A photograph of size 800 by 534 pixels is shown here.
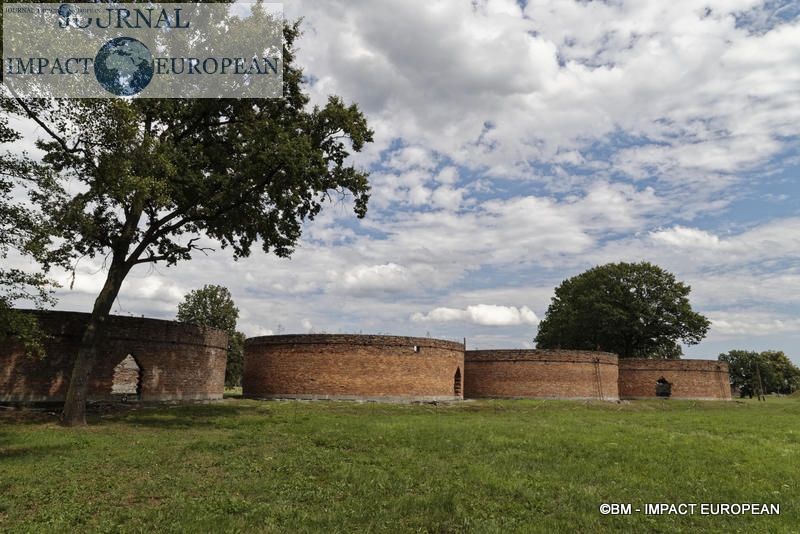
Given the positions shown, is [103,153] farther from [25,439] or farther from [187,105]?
[25,439]

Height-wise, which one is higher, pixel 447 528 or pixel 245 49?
pixel 245 49

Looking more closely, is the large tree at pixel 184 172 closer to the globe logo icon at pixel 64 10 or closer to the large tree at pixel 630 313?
the globe logo icon at pixel 64 10

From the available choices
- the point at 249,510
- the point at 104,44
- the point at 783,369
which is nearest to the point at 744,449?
the point at 249,510

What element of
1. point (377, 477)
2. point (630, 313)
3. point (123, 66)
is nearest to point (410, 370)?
point (377, 477)

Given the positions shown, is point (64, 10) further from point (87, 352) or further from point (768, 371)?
point (768, 371)

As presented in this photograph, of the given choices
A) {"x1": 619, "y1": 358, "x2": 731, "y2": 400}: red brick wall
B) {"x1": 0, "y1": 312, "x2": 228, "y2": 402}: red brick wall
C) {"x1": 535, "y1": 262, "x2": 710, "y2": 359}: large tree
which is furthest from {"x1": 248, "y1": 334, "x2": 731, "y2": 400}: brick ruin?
{"x1": 535, "y1": 262, "x2": 710, "y2": 359}: large tree

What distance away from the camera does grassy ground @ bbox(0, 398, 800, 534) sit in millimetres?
6383

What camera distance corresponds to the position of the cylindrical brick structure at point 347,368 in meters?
25.9

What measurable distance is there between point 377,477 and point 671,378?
1504 inches

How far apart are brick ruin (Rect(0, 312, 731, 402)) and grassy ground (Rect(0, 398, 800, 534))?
14.6 feet

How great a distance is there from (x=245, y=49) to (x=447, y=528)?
52.5ft

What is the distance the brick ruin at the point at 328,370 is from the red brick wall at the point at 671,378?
83mm

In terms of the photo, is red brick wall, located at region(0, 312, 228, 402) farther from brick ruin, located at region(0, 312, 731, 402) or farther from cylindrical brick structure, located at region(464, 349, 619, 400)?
cylindrical brick structure, located at region(464, 349, 619, 400)

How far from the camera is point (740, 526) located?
6.44 meters
